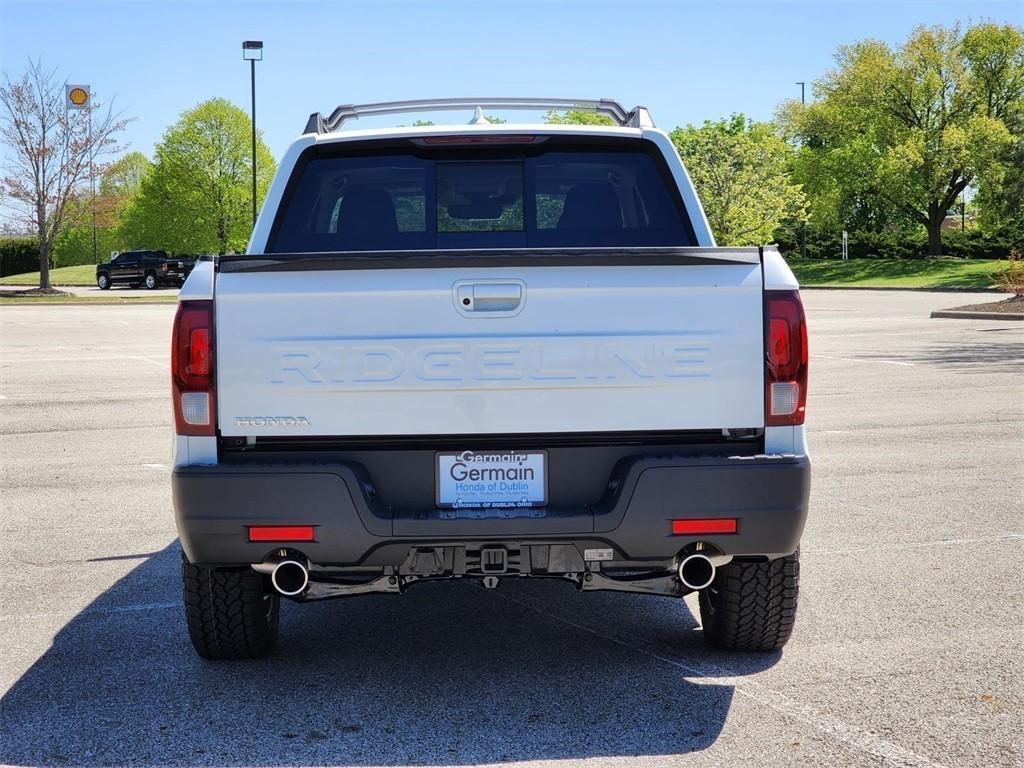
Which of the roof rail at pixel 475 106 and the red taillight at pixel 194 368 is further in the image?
the roof rail at pixel 475 106

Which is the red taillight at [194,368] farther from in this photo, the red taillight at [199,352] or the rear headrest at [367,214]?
the rear headrest at [367,214]

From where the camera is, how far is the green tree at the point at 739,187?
6625 cm

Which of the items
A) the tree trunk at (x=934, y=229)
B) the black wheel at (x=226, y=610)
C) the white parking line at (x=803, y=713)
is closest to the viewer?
the white parking line at (x=803, y=713)

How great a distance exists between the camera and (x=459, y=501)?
450 cm

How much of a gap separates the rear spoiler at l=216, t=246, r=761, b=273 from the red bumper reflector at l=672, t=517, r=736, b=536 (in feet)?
2.86

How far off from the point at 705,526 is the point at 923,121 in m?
71.4

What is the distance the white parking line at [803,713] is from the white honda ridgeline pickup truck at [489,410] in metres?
0.51

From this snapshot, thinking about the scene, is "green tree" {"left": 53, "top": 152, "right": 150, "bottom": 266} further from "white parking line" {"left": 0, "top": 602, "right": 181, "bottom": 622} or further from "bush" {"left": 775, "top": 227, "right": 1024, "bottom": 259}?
"white parking line" {"left": 0, "top": 602, "right": 181, "bottom": 622}

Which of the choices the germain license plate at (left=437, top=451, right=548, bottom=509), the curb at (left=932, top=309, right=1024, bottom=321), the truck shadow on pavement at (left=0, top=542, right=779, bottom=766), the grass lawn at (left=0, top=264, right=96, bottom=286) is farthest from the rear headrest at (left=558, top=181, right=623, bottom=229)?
the grass lawn at (left=0, top=264, right=96, bottom=286)

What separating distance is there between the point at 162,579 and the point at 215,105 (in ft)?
241

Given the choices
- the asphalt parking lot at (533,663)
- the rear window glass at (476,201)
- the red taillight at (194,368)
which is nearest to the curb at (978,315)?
the asphalt parking lot at (533,663)

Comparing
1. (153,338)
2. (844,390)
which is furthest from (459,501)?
(153,338)

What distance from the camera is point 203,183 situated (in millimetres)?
74625

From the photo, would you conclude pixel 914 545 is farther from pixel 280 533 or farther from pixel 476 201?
pixel 280 533
